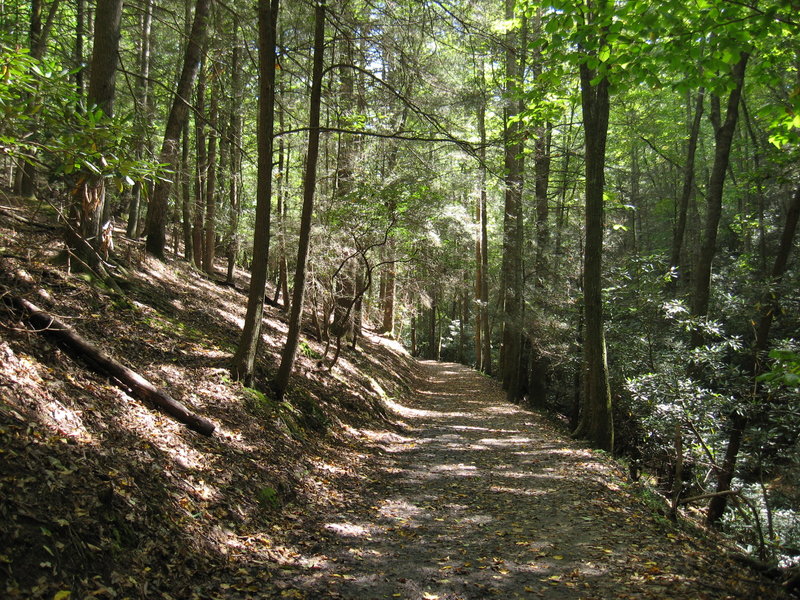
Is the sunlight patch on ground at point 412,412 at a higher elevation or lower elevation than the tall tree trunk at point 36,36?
lower

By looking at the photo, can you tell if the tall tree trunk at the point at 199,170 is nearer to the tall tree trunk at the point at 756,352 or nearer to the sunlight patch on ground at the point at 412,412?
the sunlight patch on ground at the point at 412,412

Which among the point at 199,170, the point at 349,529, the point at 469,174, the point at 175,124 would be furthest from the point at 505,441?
the point at 199,170

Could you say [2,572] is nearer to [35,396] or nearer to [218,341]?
[35,396]

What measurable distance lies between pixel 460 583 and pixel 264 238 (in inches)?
198

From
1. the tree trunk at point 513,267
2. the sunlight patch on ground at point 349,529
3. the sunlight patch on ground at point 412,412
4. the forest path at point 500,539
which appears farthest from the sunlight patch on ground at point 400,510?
the tree trunk at point 513,267

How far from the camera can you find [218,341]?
8.32m

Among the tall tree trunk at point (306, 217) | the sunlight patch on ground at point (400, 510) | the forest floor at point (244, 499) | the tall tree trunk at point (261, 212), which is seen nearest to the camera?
the forest floor at point (244, 499)

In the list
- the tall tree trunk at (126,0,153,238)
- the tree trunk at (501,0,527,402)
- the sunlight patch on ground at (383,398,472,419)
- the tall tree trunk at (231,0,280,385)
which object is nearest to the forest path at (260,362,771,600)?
the tall tree trunk at (231,0,280,385)

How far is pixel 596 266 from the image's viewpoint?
9.54 metres

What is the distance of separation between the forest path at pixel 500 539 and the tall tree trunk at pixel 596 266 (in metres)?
0.84

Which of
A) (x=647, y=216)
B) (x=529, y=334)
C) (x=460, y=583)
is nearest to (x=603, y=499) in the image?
(x=460, y=583)

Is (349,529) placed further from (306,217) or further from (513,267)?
(513,267)

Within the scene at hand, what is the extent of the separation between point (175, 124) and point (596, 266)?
888 cm

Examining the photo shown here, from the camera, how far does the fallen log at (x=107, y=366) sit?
4.87 meters
